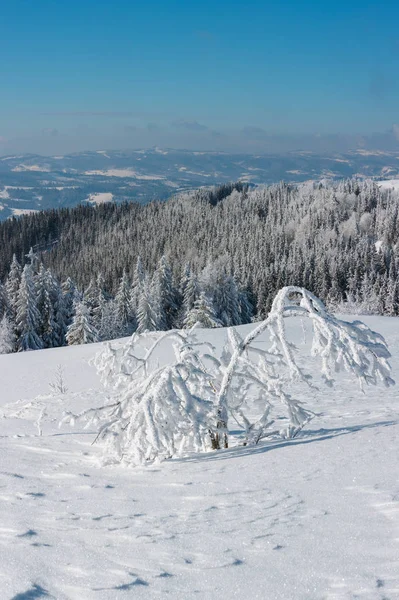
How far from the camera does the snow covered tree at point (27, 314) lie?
5047 cm

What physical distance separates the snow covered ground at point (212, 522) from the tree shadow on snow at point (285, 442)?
4cm

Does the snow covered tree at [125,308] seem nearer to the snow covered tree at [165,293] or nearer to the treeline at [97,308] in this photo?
the treeline at [97,308]

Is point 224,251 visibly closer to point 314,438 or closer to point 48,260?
point 48,260

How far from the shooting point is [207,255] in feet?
352

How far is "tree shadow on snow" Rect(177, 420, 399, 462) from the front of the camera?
28.6 feet

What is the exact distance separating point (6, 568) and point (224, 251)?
10452cm

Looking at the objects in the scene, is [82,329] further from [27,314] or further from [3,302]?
[3,302]

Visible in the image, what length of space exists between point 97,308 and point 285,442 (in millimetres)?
55915

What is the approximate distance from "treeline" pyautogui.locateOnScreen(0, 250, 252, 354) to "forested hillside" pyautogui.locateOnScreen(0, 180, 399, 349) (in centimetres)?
20

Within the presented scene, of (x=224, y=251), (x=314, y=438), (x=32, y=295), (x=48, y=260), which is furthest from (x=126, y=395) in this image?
(x=48, y=260)

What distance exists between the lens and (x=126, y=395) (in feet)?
29.5

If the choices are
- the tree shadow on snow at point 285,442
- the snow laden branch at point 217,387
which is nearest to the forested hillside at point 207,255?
the tree shadow on snow at point 285,442

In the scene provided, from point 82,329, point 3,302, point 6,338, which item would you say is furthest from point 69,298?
point 82,329

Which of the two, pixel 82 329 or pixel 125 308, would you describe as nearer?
pixel 82 329
